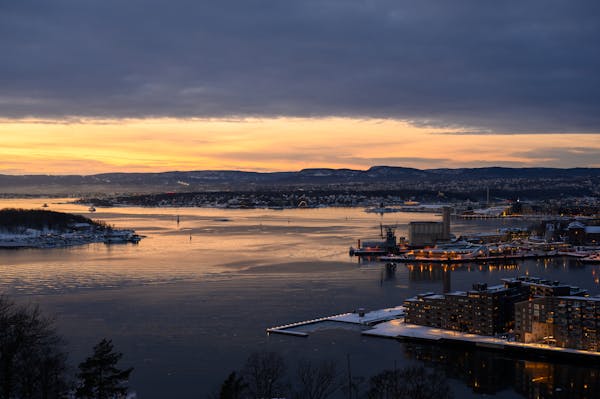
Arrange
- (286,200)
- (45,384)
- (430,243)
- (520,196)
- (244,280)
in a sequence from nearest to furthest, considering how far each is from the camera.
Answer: (45,384) → (244,280) → (430,243) → (286,200) → (520,196)

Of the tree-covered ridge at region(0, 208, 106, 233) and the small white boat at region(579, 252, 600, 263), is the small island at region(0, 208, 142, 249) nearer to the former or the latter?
the tree-covered ridge at region(0, 208, 106, 233)

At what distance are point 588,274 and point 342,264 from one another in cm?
390

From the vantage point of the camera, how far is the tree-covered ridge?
18.4 metres

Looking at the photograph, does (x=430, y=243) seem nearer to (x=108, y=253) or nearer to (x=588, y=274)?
(x=588, y=274)

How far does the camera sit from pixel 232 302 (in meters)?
8.29

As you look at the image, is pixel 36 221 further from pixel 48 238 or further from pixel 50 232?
pixel 48 238

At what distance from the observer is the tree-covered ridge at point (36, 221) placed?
18397 millimetres

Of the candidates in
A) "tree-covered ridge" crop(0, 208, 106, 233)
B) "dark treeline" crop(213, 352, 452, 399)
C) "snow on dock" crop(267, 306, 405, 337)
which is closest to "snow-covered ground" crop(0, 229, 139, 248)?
"tree-covered ridge" crop(0, 208, 106, 233)

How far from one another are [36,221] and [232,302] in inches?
489

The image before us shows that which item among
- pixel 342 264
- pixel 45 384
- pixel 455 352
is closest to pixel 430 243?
pixel 342 264

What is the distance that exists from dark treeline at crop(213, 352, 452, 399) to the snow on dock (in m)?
0.87

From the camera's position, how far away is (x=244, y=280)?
10.1 meters

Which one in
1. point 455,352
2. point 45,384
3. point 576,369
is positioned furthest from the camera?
point 455,352

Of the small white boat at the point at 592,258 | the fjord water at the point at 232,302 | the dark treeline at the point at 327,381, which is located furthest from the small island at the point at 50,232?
the dark treeline at the point at 327,381
